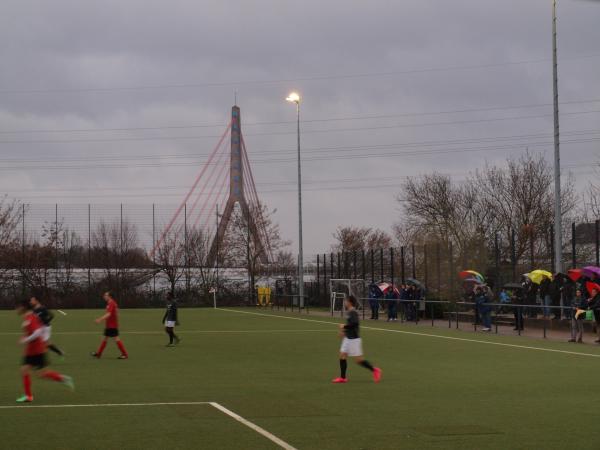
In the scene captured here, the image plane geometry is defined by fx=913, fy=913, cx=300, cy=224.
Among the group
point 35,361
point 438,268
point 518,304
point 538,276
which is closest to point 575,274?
point 538,276

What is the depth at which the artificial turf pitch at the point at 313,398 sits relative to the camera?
35.6 ft

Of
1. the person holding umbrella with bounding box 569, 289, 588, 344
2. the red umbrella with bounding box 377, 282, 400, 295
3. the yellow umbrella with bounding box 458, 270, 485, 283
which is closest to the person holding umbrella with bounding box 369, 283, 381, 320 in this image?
the red umbrella with bounding box 377, 282, 400, 295

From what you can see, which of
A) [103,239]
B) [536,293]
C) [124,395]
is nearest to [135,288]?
[103,239]

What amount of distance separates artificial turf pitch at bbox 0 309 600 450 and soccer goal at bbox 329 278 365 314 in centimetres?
2346

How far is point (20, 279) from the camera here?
6450 centimetres

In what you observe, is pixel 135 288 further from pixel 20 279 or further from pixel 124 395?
pixel 124 395

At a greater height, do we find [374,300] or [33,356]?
[33,356]

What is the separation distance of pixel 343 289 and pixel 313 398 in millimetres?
38973

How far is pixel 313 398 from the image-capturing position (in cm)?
1470

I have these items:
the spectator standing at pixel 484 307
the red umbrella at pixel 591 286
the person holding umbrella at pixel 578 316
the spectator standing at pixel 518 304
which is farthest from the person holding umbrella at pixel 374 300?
the red umbrella at pixel 591 286

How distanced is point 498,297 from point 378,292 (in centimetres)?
742

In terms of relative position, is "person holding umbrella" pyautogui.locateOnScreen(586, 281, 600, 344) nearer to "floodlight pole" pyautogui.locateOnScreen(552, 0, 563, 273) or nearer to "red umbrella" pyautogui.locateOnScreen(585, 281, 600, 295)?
"red umbrella" pyautogui.locateOnScreen(585, 281, 600, 295)

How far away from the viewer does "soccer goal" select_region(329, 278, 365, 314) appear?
167 ft

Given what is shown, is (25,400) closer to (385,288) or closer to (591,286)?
(591,286)
